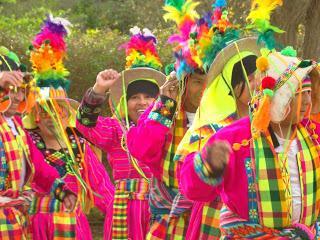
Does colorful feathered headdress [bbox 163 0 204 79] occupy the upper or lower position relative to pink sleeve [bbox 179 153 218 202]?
upper

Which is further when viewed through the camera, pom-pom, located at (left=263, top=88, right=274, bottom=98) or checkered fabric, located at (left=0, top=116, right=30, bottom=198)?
checkered fabric, located at (left=0, top=116, right=30, bottom=198)

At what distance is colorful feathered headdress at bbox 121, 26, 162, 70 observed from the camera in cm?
714

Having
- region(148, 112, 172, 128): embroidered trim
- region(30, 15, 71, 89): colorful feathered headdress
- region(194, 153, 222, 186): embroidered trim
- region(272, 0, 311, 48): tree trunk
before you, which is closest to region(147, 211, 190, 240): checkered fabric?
region(148, 112, 172, 128): embroidered trim

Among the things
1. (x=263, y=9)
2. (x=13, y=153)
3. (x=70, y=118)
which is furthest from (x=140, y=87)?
(x=263, y=9)

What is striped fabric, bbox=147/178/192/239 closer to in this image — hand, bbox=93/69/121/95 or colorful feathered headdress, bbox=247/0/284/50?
hand, bbox=93/69/121/95

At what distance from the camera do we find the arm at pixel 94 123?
6309 mm

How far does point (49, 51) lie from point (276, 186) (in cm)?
352

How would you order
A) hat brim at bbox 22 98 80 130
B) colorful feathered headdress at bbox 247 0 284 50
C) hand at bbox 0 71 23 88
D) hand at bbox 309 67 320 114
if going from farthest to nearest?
hat brim at bbox 22 98 80 130 → hand at bbox 0 71 23 88 → colorful feathered headdress at bbox 247 0 284 50 → hand at bbox 309 67 320 114

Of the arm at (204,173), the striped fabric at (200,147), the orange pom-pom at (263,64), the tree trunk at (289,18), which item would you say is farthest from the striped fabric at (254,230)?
the tree trunk at (289,18)

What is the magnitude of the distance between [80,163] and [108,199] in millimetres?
431

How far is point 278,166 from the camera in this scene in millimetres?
3982

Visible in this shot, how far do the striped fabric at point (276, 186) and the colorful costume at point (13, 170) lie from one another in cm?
231

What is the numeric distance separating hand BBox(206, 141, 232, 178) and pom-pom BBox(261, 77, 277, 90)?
343mm

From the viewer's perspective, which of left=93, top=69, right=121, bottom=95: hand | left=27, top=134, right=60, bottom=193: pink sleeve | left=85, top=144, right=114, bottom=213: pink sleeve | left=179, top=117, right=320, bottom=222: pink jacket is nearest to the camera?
left=179, top=117, right=320, bottom=222: pink jacket
